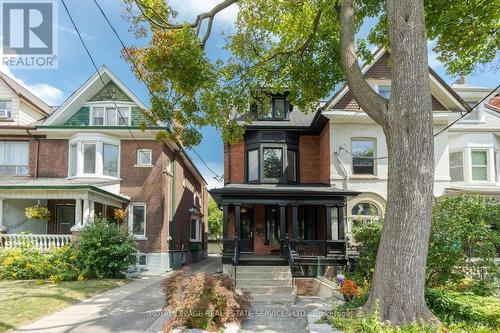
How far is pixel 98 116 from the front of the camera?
20.0m

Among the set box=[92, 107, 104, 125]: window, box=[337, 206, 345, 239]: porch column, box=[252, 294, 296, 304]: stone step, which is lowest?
box=[252, 294, 296, 304]: stone step

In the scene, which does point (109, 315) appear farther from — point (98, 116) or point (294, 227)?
point (98, 116)

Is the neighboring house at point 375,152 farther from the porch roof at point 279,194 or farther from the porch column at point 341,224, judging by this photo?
the porch roof at point 279,194

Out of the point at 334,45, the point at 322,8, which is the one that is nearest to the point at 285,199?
the point at 334,45

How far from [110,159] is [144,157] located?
5.48 ft

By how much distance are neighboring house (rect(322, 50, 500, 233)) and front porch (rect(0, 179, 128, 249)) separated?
10.8 m

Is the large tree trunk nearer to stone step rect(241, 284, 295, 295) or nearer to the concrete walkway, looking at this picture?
the concrete walkway

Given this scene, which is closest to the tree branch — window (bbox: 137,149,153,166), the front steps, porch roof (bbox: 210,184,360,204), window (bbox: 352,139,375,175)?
the front steps

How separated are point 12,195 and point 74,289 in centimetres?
708

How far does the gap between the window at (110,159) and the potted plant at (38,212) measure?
3.25 meters

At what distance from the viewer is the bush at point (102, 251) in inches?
587

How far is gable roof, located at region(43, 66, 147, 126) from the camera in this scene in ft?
63.5

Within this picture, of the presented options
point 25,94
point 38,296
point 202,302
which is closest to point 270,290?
point 202,302

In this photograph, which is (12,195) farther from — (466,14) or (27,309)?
(466,14)
